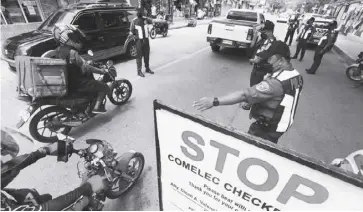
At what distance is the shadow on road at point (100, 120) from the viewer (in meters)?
3.89

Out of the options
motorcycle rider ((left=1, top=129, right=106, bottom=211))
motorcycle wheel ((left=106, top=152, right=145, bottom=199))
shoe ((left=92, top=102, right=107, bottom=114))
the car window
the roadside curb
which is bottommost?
the roadside curb

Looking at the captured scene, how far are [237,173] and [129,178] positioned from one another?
189cm

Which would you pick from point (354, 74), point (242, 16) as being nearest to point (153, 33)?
point (242, 16)

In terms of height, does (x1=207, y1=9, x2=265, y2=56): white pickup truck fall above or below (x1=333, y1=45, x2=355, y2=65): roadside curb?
above

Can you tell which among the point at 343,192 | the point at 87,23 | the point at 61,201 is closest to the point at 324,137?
the point at 343,192

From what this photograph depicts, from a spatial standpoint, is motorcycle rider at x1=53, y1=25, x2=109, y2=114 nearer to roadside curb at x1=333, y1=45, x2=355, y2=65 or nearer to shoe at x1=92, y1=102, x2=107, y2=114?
shoe at x1=92, y1=102, x2=107, y2=114

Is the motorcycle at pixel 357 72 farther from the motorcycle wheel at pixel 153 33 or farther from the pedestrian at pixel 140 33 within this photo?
the motorcycle wheel at pixel 153 33

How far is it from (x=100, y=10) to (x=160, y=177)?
6.97 metres

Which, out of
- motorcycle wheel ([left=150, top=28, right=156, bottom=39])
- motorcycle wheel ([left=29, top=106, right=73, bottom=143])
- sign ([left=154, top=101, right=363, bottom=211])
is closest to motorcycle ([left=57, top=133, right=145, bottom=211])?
sign ([left=154, top=101, right=363, bottom=211])

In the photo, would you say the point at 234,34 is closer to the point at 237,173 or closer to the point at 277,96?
the point at 277,96

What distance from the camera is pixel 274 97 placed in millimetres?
2088

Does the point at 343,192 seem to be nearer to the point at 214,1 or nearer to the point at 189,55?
the point at 189,55

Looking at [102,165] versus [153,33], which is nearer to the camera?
[102,165]

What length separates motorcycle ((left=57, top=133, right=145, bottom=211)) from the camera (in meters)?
1.99
